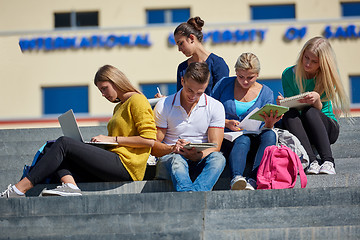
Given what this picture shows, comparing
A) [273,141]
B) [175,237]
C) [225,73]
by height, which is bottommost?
[175,237]

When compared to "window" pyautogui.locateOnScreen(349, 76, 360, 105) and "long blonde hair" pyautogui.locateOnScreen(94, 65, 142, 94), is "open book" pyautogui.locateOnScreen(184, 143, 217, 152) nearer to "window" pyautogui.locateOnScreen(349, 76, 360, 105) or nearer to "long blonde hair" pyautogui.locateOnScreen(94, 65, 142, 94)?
"long blonde hair" pyautogui.locateOnScreen(94, 65, 142, 94)

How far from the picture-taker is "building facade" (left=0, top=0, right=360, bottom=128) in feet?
54.6

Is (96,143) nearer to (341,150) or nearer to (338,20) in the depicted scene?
(341,150)

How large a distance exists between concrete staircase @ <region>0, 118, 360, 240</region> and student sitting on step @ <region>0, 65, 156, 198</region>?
526 millimetres

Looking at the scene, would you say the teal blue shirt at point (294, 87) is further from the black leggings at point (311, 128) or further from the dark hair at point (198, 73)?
the dark hair at point (198, 73)

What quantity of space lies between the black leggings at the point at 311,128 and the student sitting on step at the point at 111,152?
126 cm

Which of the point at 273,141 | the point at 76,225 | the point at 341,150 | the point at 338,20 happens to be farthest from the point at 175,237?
the point at 338,20

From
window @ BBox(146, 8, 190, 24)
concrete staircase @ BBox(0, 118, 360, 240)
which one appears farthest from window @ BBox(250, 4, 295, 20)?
concrete staircase @ BBox(0, 118, 360, 240)

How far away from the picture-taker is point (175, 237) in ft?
12.8

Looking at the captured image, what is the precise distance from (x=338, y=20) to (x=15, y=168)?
12.3 meters

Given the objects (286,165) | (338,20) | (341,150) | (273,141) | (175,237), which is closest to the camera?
(175,237)

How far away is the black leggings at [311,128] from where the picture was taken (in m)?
5.53

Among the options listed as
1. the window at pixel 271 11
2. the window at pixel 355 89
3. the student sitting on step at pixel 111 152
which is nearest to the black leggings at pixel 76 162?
the student sitting on step at pixel 111 152

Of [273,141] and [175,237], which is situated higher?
[273,141]
